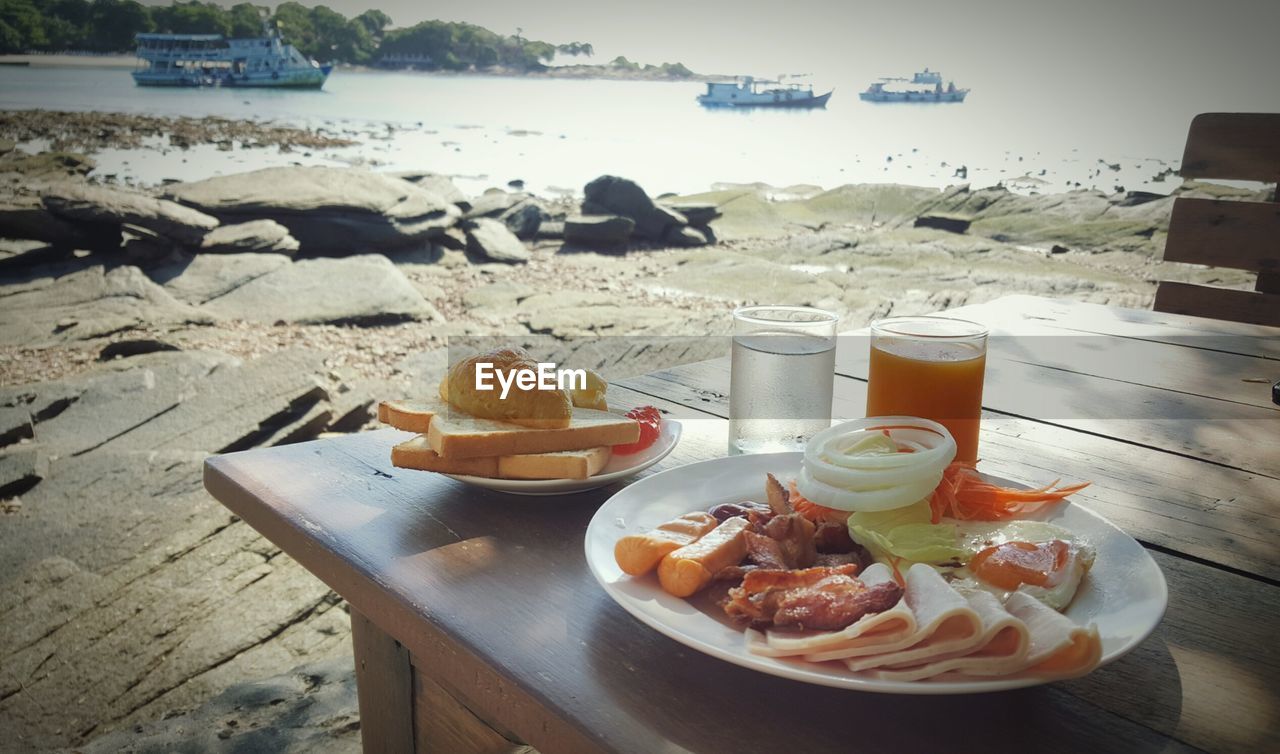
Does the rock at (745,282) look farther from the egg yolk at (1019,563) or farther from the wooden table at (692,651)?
the egg yolk at (1019,563)

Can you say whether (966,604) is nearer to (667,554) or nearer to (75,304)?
(667,554)

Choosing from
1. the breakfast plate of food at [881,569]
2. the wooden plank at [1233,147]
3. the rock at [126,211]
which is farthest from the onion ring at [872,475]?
the rock at [126,211]

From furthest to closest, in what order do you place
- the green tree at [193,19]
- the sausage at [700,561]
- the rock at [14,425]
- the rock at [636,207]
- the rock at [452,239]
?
the rock at [636,207] → the green tree at [193,19] → the rock at [452,239] → the rock at [14,425] → the sausage at [700,561]

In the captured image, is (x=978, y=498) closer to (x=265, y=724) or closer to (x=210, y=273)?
(x=265, y=724)

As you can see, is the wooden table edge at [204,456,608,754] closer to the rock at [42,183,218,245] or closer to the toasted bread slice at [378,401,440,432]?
the toasted bread slice at [378,401,440,432]

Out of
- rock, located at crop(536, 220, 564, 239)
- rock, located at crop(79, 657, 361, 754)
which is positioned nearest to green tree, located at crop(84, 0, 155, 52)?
rock, located at crop(536, 220, 564, 239)

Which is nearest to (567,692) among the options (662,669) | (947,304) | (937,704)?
(662,669)
